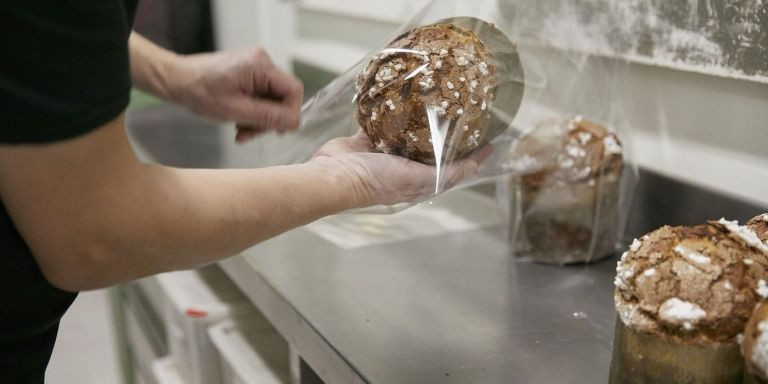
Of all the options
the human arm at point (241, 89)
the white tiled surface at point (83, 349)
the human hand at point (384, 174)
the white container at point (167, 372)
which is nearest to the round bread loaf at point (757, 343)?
the human hand at point (384, 174)

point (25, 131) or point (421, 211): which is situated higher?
point (25, 131)

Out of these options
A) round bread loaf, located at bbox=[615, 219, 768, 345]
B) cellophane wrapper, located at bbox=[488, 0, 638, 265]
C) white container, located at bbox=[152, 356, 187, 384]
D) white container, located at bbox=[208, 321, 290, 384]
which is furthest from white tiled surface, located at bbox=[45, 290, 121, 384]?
round bread loaf, located at bbox=[615, 219, 768, 345]

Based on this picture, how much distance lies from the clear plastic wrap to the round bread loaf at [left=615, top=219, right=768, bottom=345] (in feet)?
0.80

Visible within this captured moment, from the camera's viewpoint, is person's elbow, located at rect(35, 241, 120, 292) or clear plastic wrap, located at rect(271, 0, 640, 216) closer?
person's elbow, located at rect(35, 241, 120, 292)

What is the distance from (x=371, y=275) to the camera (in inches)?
40.3

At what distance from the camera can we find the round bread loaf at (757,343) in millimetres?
520

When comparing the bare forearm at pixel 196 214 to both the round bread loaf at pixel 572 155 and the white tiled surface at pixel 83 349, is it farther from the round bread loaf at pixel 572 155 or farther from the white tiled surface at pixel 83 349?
the white tiled surface at pixel 83 349

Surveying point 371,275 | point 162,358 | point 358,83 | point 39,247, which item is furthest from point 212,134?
point 39,247

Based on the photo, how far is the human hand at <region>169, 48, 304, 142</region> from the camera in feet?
3.06

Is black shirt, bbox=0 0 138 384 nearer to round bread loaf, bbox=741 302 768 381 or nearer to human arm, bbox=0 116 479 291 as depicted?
human arm, bbox=0 116 479 291

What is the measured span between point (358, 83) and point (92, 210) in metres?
0.36

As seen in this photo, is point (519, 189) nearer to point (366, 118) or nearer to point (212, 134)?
point (366, 118)

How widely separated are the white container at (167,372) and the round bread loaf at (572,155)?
702 millimetres

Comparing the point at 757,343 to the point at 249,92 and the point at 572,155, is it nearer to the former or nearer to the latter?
the point at 572,155
